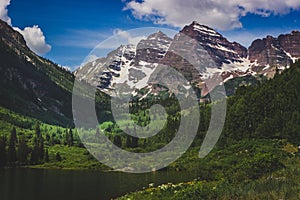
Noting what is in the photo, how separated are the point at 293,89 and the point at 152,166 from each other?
64075 millimetres

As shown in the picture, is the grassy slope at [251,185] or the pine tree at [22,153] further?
the pine tree at [22,153]

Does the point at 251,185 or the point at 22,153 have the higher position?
the point at 251,185

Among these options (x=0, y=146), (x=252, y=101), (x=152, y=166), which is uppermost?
(x=252, y=101)

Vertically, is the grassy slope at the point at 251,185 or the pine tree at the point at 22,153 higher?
the grassy slope at the point at 251,185

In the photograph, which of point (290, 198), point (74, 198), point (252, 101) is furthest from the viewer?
point (252, 101)

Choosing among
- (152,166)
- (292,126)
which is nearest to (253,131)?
(292,126)

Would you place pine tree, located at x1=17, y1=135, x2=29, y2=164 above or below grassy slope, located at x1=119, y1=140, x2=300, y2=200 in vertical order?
below

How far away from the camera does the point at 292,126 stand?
321 feet

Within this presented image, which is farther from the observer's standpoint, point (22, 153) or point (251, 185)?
point (22, 153)

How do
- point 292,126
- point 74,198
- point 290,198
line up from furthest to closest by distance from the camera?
point 292,126
point 74,198
point 290,198

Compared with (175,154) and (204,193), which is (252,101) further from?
(204,193)

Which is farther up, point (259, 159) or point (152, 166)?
point (259, 159)

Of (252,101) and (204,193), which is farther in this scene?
(252,101)

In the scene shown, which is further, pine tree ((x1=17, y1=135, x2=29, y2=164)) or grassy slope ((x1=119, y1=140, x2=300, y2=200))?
pine tree ((x1=17, y1=135, x2=29, y2=164))
